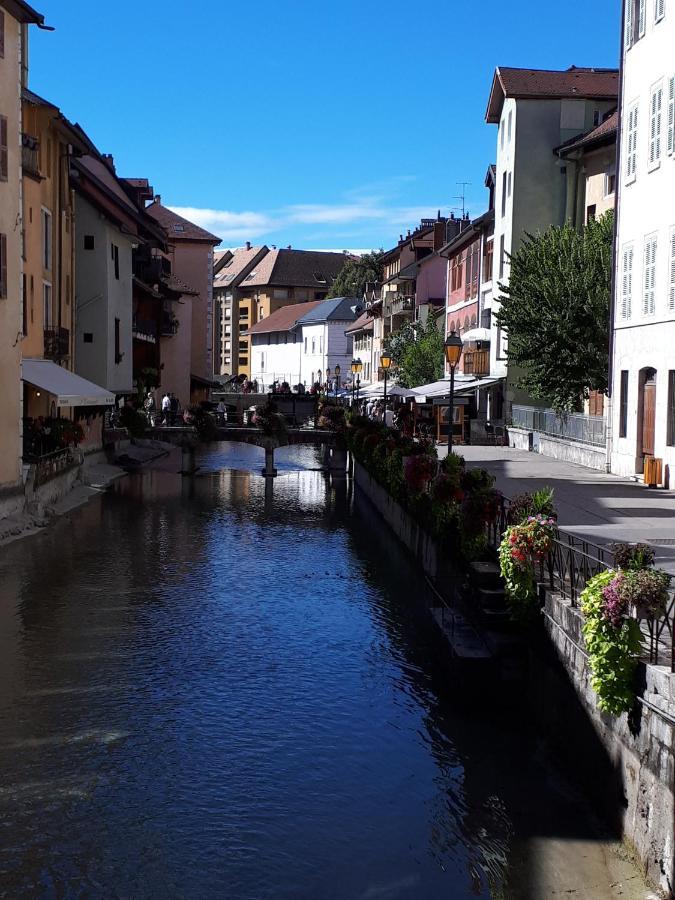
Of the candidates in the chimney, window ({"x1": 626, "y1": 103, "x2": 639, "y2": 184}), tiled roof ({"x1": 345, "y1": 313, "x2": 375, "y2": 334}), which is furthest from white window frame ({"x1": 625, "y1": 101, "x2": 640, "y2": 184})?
tiled roof ({"x1": 345, "y1": 313, "x2": 375, "y2": 334})

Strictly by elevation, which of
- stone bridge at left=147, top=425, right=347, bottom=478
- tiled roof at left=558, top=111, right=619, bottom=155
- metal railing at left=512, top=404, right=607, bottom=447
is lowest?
stone bridge at left=147, top=425, right=347, bottom=478

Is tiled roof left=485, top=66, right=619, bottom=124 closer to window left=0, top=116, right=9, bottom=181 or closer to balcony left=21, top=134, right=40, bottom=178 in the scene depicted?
balcony left=21, top=134, right=40, bottom=178

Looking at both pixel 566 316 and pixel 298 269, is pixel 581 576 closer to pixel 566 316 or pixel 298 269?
pixel 566 316

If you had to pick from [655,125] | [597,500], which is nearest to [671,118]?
[655,125]

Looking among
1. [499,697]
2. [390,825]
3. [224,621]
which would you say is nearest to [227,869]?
[390,825]

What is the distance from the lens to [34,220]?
114ft

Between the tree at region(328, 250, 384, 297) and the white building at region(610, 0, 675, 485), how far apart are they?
97868 millimetres

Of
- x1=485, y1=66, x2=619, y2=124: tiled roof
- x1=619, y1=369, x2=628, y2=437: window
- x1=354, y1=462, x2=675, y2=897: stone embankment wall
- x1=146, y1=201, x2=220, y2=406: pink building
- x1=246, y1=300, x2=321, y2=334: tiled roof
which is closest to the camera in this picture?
x1=354, y1=462, x2=675, y2=897: stone embankment wall

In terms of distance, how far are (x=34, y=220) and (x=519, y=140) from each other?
22.7 metres

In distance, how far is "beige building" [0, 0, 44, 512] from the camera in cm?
2684

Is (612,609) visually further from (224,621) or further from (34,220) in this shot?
(34,220)

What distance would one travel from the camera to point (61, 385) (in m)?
32.9

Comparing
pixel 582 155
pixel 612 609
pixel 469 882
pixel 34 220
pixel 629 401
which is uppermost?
pixel 582 155

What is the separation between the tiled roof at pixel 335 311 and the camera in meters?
121
